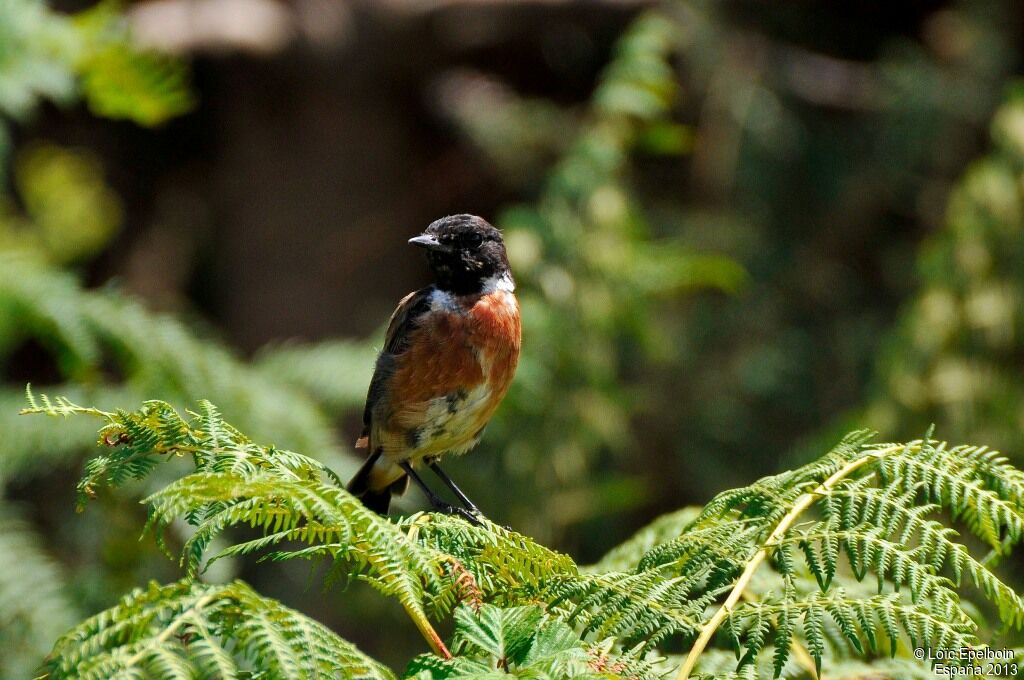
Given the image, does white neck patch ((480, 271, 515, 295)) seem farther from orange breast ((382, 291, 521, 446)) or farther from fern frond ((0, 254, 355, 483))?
fern frond ((0, 254, 355, 483))

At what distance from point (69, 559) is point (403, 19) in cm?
366

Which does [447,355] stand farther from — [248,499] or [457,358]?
[248,499]

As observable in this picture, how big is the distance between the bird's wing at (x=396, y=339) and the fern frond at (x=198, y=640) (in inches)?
83.2

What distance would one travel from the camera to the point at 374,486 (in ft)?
12.9

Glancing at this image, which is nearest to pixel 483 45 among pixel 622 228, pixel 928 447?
pixel 622 228

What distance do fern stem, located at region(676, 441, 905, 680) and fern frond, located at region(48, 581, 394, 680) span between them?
49 cm

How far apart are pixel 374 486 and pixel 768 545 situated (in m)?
2.43

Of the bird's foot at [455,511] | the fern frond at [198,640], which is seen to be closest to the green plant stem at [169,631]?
the fern frond at [198,640]

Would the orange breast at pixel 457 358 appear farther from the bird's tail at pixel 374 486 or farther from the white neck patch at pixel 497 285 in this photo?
the bird's tail at pixel 374 486

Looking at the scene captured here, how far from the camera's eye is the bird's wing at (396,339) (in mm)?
3557

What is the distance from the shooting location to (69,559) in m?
5.24

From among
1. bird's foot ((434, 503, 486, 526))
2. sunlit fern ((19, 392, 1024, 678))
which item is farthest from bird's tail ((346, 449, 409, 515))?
sunlit fern ((19, 392, 1024, 678))

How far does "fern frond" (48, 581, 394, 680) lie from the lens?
1.29m

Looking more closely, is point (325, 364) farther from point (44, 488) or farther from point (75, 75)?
point (44, 488)
